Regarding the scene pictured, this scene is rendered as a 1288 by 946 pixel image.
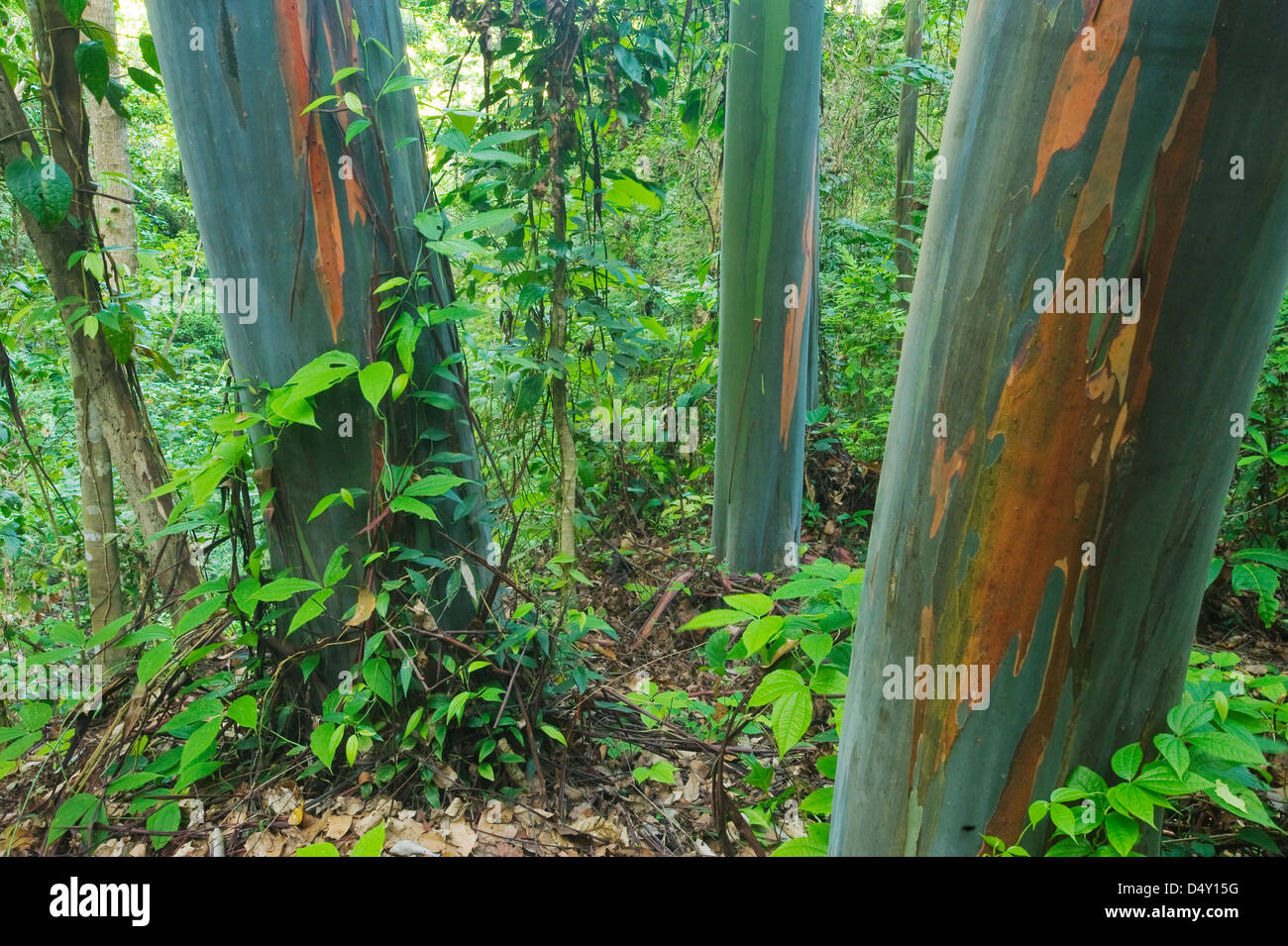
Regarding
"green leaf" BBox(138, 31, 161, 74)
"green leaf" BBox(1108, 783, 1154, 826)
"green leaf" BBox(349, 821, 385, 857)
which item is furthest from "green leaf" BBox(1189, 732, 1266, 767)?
"green leaf" BBox(138, 31, 161, 74)

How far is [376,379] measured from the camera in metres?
1.85

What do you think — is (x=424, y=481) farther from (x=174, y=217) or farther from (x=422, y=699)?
(x=174, y=217)

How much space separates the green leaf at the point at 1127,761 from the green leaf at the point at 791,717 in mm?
521

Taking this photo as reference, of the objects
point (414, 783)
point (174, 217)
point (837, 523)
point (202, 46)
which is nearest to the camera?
point (202, 46)

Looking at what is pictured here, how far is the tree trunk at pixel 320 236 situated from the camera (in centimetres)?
186

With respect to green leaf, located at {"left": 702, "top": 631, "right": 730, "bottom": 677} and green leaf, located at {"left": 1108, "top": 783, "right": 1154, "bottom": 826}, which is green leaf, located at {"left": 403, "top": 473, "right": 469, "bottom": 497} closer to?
green leaf, located at {"left": 702, "top": 631, "right": 730, "bottom": 677}

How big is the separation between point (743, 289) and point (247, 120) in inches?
108

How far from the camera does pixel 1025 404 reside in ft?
3.60

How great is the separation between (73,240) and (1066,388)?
2863mm

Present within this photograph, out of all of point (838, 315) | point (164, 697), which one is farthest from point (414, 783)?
point (838, 315)

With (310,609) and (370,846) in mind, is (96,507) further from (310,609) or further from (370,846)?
(370,846)

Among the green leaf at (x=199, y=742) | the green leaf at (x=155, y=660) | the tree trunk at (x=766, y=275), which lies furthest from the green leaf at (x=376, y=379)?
the tree trunk at (x=766, y=275)

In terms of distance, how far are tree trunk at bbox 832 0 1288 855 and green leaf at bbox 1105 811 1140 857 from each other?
0.29 ft

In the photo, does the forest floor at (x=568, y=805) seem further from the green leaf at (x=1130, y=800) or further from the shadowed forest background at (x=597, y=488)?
the green leaf at (x=1130, y=800)
